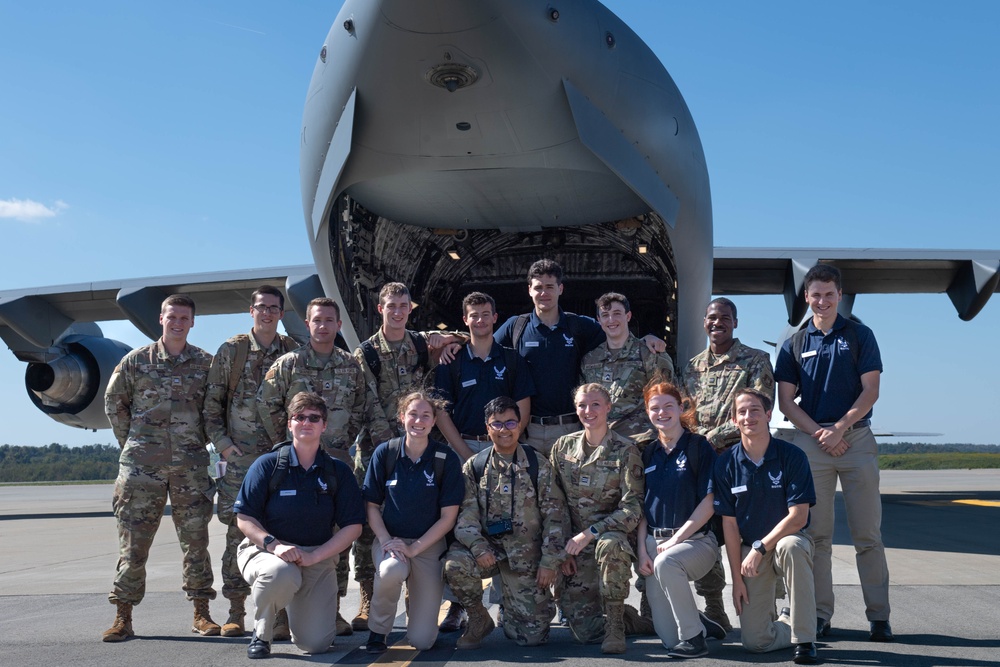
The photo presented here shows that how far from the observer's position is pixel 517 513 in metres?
4.42

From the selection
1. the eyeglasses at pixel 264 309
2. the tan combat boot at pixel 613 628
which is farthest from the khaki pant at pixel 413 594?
the eyeglasses at pixel 264 309

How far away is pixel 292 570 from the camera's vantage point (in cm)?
412

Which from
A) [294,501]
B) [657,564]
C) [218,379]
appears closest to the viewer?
[657,564]

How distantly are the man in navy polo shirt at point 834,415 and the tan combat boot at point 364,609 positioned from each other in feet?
8.44

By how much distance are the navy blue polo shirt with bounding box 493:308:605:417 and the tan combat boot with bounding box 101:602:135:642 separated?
2644mm

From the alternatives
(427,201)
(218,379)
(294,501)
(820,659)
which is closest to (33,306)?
(427,201)

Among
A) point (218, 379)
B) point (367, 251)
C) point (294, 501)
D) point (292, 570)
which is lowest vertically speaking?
point (292, 570)

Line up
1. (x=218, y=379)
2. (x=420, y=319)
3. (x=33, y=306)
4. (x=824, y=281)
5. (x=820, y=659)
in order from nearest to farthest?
(x=820, y=659)
(x=824, y=281)
(x=218, y=379)
(x=420, y=319)
(x=33, y=306)

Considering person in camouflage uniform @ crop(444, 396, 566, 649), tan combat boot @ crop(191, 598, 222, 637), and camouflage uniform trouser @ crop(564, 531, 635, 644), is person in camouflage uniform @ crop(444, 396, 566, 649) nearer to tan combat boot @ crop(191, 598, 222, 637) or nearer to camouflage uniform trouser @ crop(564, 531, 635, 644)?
camouflage uniform trouser @ crop(564, 531, 635, 644)

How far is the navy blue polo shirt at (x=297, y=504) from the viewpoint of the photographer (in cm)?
434

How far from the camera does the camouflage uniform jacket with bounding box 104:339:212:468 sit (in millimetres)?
4906

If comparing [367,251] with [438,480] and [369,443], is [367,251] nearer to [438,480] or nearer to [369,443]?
[369,443]

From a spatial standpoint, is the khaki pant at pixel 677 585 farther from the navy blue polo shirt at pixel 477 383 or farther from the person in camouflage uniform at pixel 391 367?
the person in camouflage uniform at pixel 391 367

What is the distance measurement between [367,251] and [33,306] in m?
7.15
